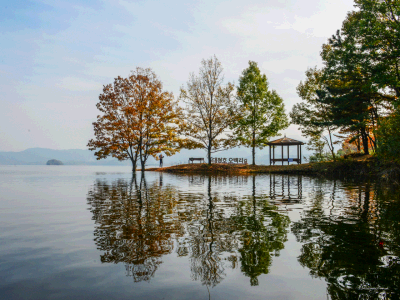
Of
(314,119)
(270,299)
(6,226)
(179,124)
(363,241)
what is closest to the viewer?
(270,299)

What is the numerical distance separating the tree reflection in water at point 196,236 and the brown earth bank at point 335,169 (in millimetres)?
20519

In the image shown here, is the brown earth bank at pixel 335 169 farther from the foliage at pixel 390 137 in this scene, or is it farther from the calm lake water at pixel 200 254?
the calm lake water at pixel 200 254

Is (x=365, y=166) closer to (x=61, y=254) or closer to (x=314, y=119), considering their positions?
(x=314, y=119)

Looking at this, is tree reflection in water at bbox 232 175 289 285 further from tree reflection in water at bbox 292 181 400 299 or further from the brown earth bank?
the brown earth bank

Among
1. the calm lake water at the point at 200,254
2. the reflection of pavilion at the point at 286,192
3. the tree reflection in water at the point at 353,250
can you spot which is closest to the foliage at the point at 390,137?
the reflection of pavilion at the point at 286,192

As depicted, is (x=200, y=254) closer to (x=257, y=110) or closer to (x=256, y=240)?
(x=256, y=240)

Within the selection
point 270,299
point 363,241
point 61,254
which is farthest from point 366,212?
point 61,254

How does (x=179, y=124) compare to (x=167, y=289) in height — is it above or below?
above

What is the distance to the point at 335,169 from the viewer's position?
121ft

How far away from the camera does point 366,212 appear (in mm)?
11164

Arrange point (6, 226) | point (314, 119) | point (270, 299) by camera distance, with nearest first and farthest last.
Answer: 1. point (270, 299)
2. point (6, 226)
3. point (314, 119)

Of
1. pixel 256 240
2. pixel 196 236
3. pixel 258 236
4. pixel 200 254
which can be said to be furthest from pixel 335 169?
pixel 200 254

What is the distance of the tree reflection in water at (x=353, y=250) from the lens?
185 inches

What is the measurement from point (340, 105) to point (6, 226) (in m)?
35.1
